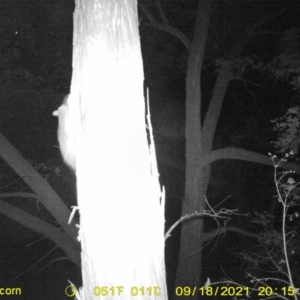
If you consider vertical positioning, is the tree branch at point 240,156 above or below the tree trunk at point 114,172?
above

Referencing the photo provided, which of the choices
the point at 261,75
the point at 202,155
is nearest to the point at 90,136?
the point at 202,155

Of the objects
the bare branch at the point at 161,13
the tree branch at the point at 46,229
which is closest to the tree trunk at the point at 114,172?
the bare branch at the point at 161,13

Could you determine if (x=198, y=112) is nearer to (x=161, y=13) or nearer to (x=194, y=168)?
(x=194, y=168)

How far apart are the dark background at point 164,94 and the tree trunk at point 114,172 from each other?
6.29 metres

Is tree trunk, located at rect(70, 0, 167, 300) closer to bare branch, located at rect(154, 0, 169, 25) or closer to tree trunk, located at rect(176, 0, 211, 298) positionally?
tree trunk, located at rect(176, 0, 211, 298)

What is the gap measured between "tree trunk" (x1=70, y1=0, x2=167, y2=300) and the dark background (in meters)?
6.29

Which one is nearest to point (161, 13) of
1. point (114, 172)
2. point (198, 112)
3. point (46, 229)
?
point (198, 112)

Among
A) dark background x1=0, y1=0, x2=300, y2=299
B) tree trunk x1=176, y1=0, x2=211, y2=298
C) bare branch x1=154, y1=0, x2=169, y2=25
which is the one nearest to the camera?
tree trunk x1=176, y1=0, x2=211, y2=298

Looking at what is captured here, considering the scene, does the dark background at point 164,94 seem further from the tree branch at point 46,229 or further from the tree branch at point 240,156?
the tree branch at point 240,156

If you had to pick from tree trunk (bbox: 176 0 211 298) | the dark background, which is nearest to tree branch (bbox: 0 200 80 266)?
the dark background

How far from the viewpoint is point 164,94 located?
12312mm

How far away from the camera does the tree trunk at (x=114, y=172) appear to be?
2.75 metres

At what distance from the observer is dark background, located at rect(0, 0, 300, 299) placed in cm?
979

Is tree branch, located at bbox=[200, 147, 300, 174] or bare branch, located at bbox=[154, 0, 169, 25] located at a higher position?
bare branch, located at bbox=[154, 0, 169, 25]
